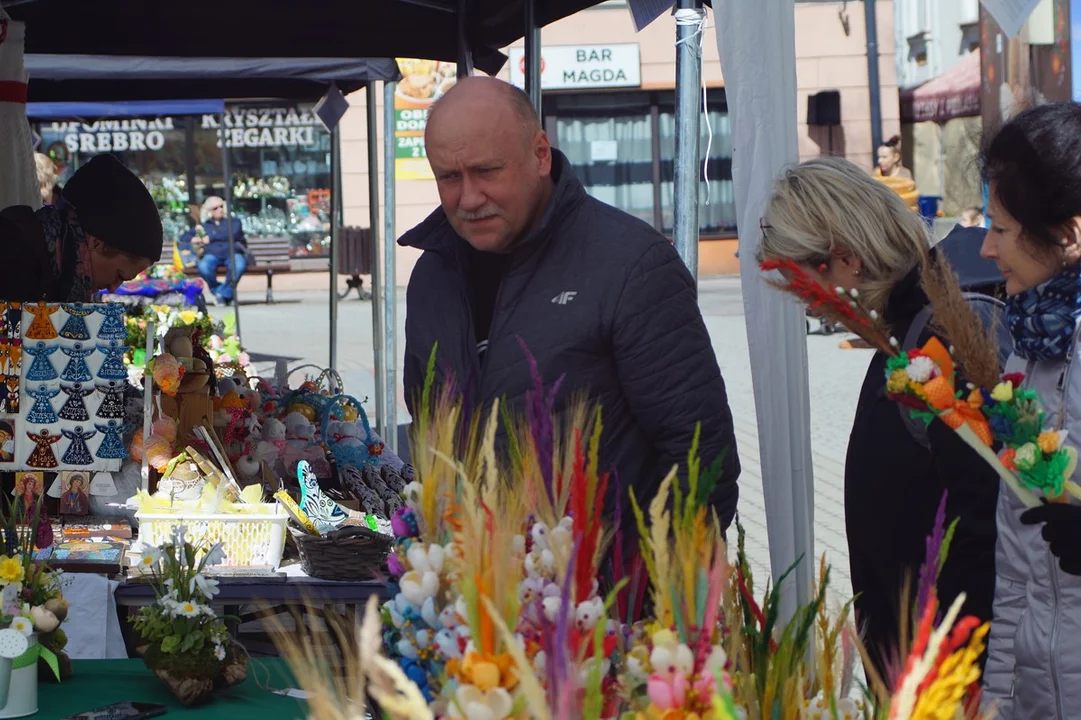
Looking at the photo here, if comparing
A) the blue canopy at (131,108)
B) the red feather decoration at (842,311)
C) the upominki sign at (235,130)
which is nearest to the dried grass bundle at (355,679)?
the red feather decoration at (842,311)

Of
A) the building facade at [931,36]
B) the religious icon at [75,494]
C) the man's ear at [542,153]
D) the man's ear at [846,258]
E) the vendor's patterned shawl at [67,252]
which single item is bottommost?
the religious icon at [75,494]

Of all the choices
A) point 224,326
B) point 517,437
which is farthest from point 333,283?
point 517,437

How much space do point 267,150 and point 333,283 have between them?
11.8 metres

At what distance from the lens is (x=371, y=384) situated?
1003 cm

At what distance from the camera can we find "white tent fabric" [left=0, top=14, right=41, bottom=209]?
4.33 m

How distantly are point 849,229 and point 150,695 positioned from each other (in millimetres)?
1470

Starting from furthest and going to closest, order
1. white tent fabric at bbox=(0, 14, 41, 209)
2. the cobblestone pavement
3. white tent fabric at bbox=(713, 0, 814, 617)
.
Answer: the cobblestone pavement < white tent fabric at bbox=(0, 14, 41, 209) < white tent fabric at bbox=(713, 0, 814, 617)

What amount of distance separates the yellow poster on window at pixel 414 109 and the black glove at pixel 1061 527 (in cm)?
1802

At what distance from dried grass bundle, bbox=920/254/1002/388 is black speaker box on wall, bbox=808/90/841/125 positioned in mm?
18785

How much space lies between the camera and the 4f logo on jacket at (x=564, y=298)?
2.26 metres

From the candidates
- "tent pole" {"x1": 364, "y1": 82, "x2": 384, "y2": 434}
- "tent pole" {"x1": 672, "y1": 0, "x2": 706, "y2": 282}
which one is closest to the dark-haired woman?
"tent pole" {"x1": 672, "y1": 0, "x2": 706, "y2": 282}

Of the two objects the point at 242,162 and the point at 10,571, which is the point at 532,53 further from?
the point at 242,162

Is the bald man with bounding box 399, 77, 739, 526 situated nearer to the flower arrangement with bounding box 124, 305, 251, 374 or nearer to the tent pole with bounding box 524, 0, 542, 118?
the tent pole with bounding box 524, 0, 542, 118

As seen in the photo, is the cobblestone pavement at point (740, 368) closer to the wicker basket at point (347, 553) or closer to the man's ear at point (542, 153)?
the wicker basket at point (347, 553)
